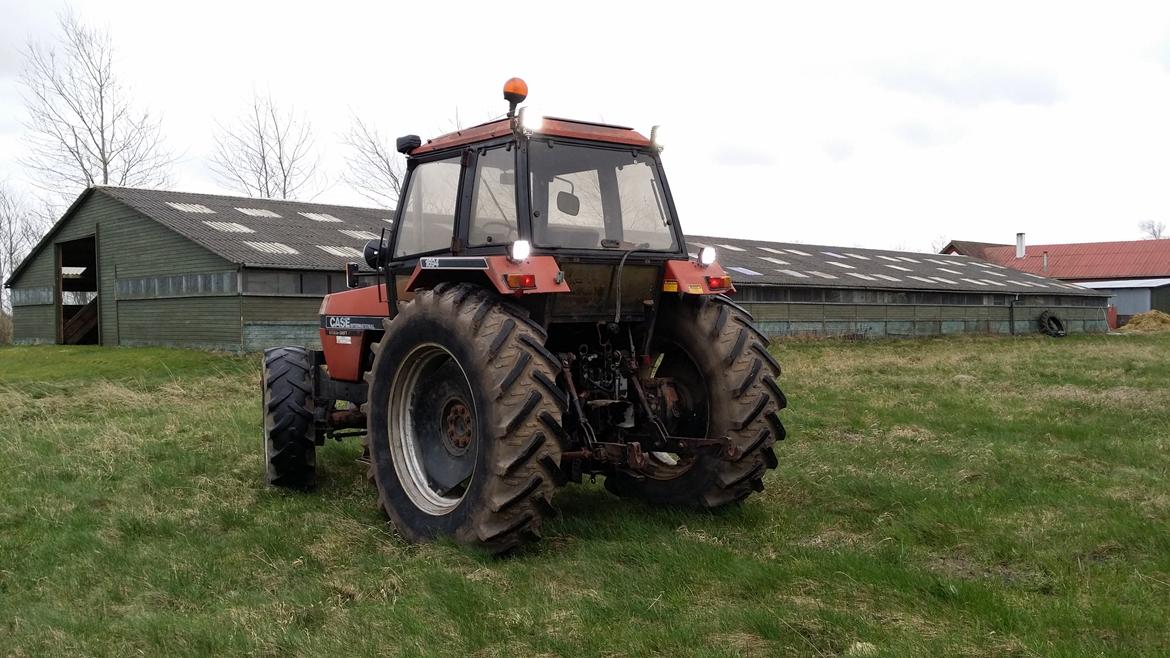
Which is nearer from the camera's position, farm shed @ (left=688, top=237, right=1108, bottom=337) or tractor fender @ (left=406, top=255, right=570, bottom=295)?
tractor fender @ (left=406, top=255, right=570, bottom=295)

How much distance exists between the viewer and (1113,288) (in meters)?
56.8

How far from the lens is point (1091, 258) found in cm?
6341

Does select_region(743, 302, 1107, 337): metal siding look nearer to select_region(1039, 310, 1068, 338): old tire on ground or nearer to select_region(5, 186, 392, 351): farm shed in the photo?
select_region(1039, 310, 1068, 338): old tire on ground

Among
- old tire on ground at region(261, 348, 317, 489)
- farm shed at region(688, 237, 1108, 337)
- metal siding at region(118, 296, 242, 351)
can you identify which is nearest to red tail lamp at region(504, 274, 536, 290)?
old tire on ground at region(261, 348, 317, 489)

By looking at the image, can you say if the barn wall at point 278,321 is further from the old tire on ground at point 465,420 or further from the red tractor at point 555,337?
the old tire on ground at point 465,420

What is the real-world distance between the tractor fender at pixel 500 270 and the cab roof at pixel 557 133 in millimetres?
856

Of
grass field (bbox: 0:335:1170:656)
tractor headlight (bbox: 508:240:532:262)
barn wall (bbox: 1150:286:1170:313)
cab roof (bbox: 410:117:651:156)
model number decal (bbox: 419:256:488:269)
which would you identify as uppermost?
cab roof (bbox: 410:117:651:156)

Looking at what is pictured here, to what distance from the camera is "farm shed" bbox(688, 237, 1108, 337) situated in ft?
108

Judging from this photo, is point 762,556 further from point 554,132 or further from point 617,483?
point 554,132

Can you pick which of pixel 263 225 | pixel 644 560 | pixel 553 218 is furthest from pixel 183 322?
pixel 644 560

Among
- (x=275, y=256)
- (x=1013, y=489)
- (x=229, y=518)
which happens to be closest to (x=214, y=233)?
(x=275, y=256)

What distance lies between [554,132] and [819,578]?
10.3ft

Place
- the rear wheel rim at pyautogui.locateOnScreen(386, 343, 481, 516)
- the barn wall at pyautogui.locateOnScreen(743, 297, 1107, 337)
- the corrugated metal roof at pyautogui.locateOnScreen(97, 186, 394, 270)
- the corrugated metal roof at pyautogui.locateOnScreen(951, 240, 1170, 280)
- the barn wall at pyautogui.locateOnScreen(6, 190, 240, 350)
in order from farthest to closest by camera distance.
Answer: the corrugated metal roof at pyautogui.locateOnScreen(951, 240, 1170, 280), the barn wall at pyautogui.locateOnScreen(743, 297, 1107, 337), the barn wall at pyautogui.locateOnScreen(6, 190, 240, 350), the corrugated metal roof at pyautogui.locateOnScreen(97, 186, 394, 270), the rear wheel rim at pyautogui.locateOnScreen(386, 343, 481, 516)

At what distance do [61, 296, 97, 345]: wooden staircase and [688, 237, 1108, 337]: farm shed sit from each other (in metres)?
19.8
